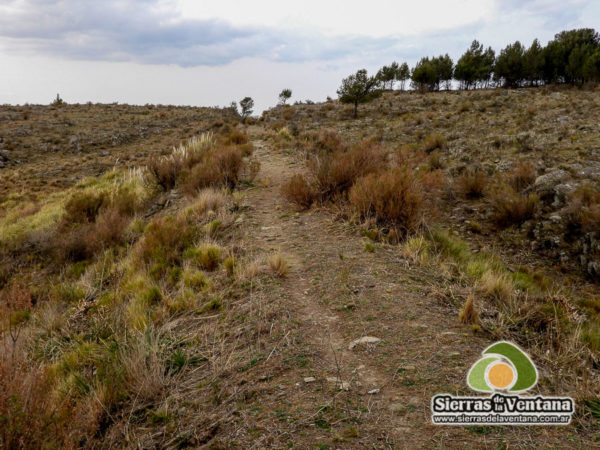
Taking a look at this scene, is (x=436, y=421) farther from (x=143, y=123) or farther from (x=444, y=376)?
(x=143, y=123)

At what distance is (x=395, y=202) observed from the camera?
6027mm

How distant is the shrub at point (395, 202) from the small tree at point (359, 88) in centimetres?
2090

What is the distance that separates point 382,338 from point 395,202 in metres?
3.34

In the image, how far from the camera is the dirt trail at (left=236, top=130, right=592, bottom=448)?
2.18 metres

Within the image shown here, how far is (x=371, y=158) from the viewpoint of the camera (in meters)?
8.30

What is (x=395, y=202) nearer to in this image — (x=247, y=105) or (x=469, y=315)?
(x=469, y=315)

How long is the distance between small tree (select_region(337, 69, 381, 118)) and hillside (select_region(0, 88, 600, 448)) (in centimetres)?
1567

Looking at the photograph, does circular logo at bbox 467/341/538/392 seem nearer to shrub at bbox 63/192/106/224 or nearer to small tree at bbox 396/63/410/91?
shrub at bbox 63/192/106/224

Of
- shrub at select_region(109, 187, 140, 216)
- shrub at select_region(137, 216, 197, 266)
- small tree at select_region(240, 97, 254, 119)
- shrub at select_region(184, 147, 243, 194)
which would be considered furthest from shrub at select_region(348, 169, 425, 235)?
small tree at select_region(240, 97, 254, 119)

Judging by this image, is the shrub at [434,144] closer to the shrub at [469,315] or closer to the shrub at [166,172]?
the shrub at [166,172]

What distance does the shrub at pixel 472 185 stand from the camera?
9.11 meters

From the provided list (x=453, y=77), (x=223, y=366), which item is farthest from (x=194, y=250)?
(x=453, y=77)

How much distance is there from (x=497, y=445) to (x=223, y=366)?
222cm

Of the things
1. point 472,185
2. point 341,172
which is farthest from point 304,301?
point 472,185
